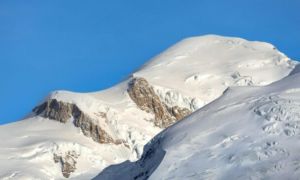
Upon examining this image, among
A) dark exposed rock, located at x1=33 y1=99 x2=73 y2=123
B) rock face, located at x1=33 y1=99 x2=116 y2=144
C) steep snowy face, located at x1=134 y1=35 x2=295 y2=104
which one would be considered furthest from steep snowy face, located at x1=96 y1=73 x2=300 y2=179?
steep snowy face, located at x1=134 y1=35 x2=295 y2=104

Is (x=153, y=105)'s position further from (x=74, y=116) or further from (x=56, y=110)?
(x=56, y=110)

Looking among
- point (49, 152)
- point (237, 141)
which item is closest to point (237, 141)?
point (237, 141)

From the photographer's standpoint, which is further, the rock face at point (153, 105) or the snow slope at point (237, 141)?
the rock face at point (153, 105)

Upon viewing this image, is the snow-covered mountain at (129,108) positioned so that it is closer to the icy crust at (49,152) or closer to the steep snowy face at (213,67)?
the steep snowy face at (213,67)

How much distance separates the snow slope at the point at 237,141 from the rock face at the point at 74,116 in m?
51.5

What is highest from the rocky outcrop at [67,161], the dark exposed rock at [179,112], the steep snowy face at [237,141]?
the dark exposed rock at [179,112]

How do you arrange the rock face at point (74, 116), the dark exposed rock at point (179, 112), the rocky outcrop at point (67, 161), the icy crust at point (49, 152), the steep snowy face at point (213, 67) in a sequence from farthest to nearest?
the steep snowy face at point (213, 67), the dark exposed rock at point (179, 112), the rock face at point (74, 116), the rocky outcrop at point (67, 161), the icy crust at point (49, 152)

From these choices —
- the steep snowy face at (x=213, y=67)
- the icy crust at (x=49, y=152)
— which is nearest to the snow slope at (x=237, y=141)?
the icy crust at (x=49, y=152)

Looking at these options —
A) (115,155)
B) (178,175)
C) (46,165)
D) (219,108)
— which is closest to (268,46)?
(115,155)

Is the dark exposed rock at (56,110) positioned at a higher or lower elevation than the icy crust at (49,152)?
higher

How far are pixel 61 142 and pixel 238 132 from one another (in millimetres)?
55536

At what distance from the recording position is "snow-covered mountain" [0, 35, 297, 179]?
9881 cm

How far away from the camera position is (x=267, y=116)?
50062 mm

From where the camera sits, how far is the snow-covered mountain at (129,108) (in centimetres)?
9881
